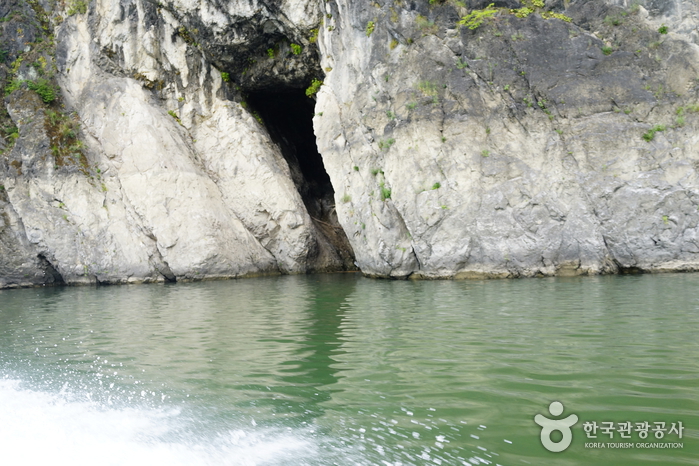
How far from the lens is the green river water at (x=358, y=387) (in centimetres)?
329

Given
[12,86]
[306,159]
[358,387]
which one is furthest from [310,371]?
[306,159]

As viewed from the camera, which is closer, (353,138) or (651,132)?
(651,132)

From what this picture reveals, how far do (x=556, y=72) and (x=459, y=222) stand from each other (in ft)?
21.7

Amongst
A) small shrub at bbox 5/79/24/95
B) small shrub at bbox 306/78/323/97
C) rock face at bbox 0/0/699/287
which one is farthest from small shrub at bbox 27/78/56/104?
small shrub at bbox 306/78/323/97

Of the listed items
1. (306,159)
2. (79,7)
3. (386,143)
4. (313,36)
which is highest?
(79,7)

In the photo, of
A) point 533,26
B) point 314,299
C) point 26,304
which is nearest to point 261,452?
point 314,299

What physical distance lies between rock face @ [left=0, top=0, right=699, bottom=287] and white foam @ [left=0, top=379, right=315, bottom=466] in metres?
14.9

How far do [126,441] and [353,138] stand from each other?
17632mm

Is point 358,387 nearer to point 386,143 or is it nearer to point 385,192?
point 385,192

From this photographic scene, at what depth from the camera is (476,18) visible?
60.5 feet

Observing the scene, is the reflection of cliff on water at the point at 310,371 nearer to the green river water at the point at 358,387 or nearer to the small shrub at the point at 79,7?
the green river water at the point at 358,387

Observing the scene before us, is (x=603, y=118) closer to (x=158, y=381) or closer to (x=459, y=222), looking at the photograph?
(x=459, y=222)

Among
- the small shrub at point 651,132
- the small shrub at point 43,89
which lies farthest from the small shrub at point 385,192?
the small shrub at point 43,89

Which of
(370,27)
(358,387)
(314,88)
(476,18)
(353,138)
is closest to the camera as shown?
(358,387)
